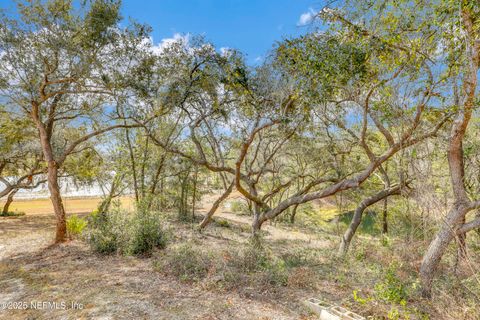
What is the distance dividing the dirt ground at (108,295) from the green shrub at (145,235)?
0.30 metres

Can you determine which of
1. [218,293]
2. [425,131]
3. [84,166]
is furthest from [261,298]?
[84,166]

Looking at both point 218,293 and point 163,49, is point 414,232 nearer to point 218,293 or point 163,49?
point 218,293

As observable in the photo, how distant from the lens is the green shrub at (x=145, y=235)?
568 centimetres

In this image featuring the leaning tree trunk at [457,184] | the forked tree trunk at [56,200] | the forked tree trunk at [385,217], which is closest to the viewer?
the leaning tree trunk at [457,184]

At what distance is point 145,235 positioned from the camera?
18.9 ft

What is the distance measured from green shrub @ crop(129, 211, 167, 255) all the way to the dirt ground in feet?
0.99

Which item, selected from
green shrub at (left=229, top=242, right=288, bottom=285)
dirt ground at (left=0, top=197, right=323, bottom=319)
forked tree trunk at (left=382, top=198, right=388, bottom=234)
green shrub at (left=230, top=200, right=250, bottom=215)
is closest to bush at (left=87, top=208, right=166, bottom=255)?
dirt ground at (left=0, top=197, right=323, bottom=319)

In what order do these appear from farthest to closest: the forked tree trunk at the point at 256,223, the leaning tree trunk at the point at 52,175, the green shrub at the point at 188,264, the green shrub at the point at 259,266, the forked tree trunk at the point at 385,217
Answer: the forked tree trunk at the point at 385,217
the forked tree trunk at the point at 256,223
the leaning tree trunk at the point at 52,175
the green shrub at the point at 188,264
the green shrub at the point at 259,266

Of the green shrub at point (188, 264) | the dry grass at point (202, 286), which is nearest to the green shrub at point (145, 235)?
the dry grass at point (202, 286)

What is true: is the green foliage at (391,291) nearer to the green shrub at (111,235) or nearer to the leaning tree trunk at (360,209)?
the leaning tree trunk at (360,209)

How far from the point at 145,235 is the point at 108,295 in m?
2.09

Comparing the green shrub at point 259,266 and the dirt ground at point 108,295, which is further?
the green shrub at point 259,266

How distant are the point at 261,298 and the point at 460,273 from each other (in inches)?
124

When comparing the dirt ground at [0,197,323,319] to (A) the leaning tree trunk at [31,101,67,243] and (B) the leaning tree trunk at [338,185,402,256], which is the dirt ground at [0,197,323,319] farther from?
(B) the leaning tree trunk at [338,185,402,256]
